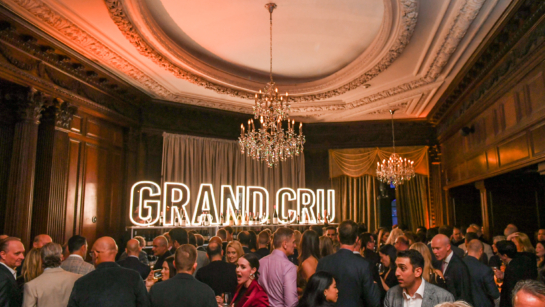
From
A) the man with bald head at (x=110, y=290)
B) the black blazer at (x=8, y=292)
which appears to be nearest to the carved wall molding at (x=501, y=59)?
the man with bald head at (x=110, y=290)

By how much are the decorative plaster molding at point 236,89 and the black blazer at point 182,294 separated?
13.5 ft

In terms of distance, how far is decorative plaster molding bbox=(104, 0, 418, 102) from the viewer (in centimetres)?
562

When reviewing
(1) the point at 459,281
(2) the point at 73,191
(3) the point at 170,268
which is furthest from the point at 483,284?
(2) the point at 73,191

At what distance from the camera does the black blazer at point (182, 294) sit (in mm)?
2836

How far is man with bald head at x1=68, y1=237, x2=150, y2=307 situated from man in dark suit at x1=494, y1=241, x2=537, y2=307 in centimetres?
346

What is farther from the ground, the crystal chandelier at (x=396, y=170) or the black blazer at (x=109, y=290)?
the crystal chandelier at (x=396, y=170)

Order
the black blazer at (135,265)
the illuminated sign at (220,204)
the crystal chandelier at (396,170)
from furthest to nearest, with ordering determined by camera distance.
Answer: the crystal chandelier at (396,170)
the illuminated sign at (220,204)
the black blazer at (135,265)

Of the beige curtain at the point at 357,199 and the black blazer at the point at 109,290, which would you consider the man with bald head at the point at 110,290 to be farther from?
the beige curtain at the point at 357,199

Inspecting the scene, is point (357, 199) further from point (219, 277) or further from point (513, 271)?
point (219, 277)

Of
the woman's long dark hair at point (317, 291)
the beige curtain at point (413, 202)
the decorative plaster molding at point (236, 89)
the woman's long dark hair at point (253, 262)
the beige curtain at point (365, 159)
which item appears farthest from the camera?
the beige curtain at point (413, 202)

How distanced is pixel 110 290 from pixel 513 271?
3.91 m

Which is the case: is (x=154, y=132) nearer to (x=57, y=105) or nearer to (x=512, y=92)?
(x=57, y=105)

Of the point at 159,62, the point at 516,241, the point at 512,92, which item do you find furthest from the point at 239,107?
the point at 516,241

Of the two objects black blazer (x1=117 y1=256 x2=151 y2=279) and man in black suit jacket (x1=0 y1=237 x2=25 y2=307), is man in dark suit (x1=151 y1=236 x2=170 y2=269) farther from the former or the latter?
man in black suit jacket (x1=0 y1=237 x2=25 y2=307)
